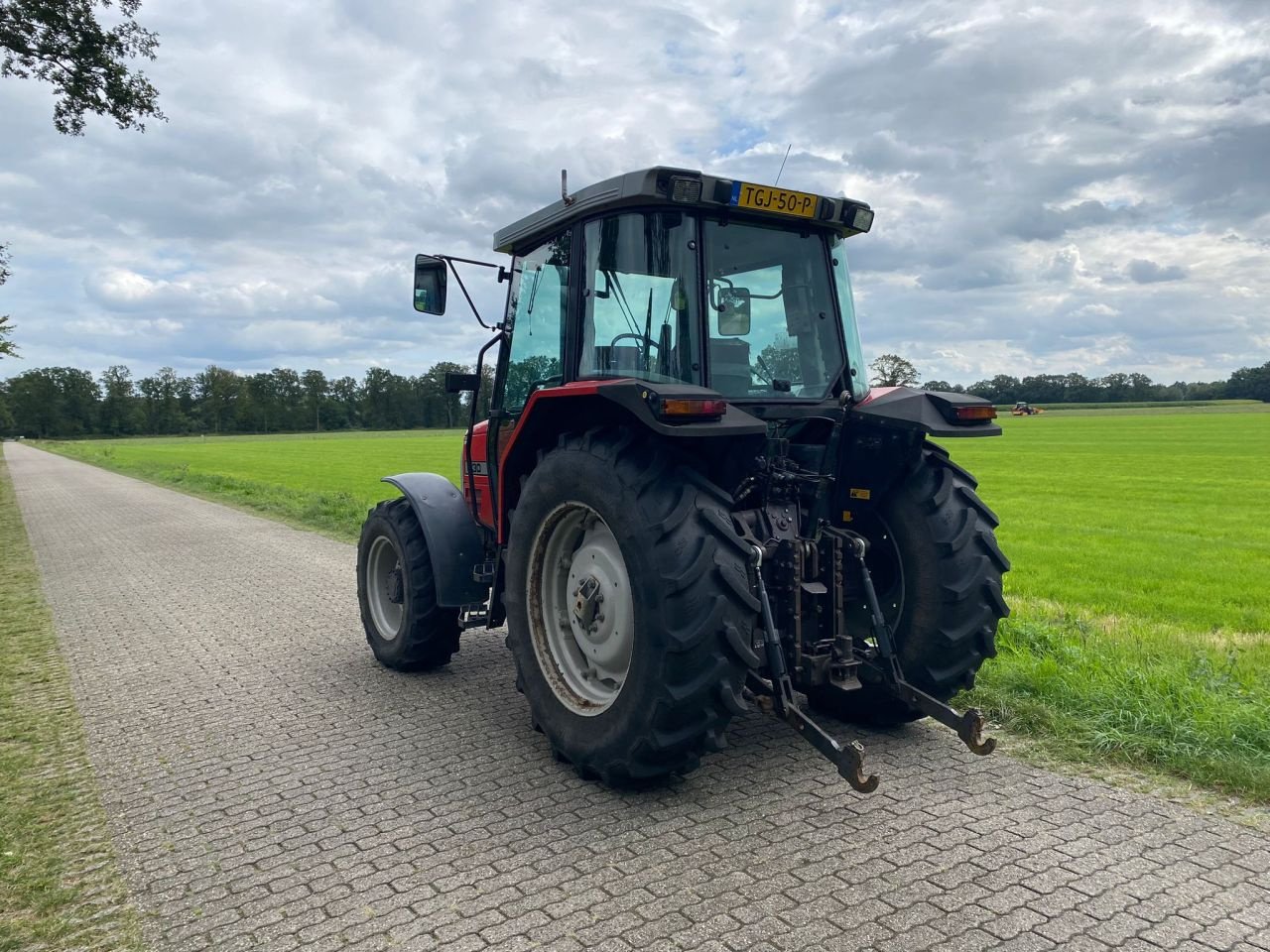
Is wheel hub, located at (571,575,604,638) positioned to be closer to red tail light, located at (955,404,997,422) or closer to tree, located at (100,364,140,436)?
red tail light, located at (955,404,997,422)

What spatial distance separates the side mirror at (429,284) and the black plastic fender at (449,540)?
4.01 ft

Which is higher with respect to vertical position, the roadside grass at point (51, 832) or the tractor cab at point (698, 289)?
the tractor cab at point (698, 289)

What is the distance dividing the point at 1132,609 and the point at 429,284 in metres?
7.04

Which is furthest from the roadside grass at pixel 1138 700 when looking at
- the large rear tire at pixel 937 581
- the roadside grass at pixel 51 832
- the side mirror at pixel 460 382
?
the roadside grass at pixel 51 832

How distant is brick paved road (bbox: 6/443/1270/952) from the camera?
9.25ft

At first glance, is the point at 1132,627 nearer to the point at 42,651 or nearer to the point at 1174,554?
the point at 1174,554

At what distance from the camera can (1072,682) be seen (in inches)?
196

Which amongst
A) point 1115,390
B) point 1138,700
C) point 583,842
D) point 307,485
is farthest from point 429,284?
point 1115,390

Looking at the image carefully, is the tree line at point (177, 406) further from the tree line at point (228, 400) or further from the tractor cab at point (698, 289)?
the tractor cab at point (698, 289)

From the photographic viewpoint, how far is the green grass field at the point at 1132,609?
4.22m

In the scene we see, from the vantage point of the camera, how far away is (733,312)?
13.7 ft

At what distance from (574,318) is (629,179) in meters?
0.74

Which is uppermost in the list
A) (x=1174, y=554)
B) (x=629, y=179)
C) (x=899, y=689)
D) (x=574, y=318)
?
(x=629, y=179)

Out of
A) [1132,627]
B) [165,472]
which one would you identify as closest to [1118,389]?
[165,472]
